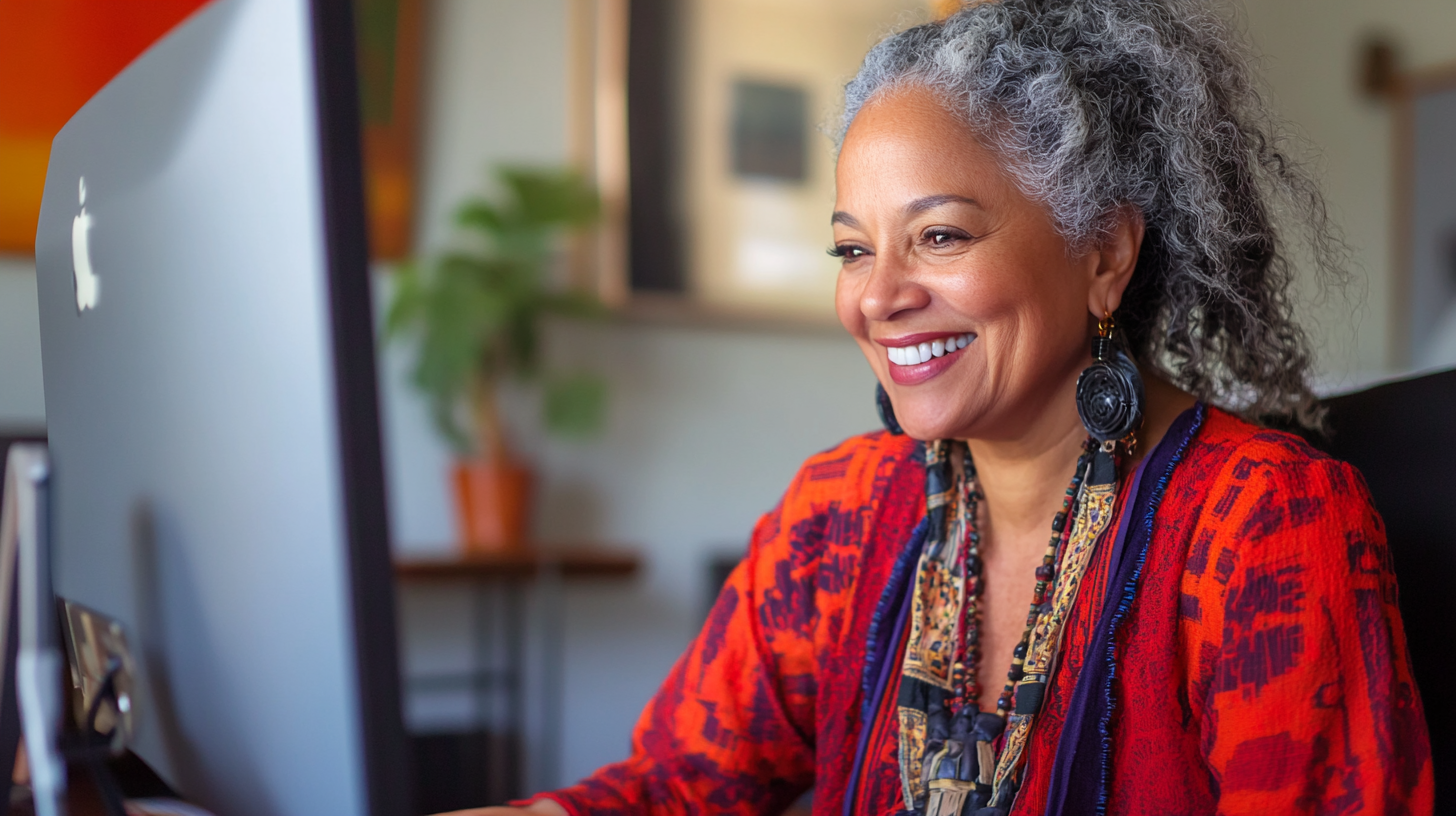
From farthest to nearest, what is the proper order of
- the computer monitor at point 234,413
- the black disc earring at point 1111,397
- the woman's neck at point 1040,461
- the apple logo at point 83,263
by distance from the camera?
the woman's neck at point 1040,461 < the black disc earring at point 1111,397 < the apple logo at point 83,263 < the computer monitor at point 234,413

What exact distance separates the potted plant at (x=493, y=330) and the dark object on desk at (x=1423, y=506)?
2.12 m

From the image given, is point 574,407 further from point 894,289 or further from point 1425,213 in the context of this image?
point 1425,213

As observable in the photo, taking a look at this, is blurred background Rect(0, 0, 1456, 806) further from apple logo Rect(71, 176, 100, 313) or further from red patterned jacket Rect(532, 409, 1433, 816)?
apple logo Rect(71, 176, 100, 313)

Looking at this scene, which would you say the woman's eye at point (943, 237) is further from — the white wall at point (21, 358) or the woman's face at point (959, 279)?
the white wall at point (21, 358)

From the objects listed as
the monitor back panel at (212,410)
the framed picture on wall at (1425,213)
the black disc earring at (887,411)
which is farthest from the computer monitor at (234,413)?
the framed picture on wall at (1425,213)

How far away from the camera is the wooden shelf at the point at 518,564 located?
270 centimetres

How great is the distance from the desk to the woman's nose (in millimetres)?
1856

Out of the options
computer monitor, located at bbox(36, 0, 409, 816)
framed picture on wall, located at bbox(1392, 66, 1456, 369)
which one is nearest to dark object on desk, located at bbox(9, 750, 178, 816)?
computer monitor, located at bbox(36, 0, 409, 816)

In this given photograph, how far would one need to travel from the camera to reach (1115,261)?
1.16 metres

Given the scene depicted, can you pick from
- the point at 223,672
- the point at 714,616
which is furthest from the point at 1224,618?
the point at 223,672

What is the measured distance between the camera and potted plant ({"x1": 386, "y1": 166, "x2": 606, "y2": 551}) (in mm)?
2832

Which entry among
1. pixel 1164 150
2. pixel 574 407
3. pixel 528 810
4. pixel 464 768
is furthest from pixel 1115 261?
pixel 464 768

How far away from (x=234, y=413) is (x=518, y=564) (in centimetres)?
238

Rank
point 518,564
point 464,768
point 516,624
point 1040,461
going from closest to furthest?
point 1040,461 → point 518,564 → point 464,768 → point 516,624
